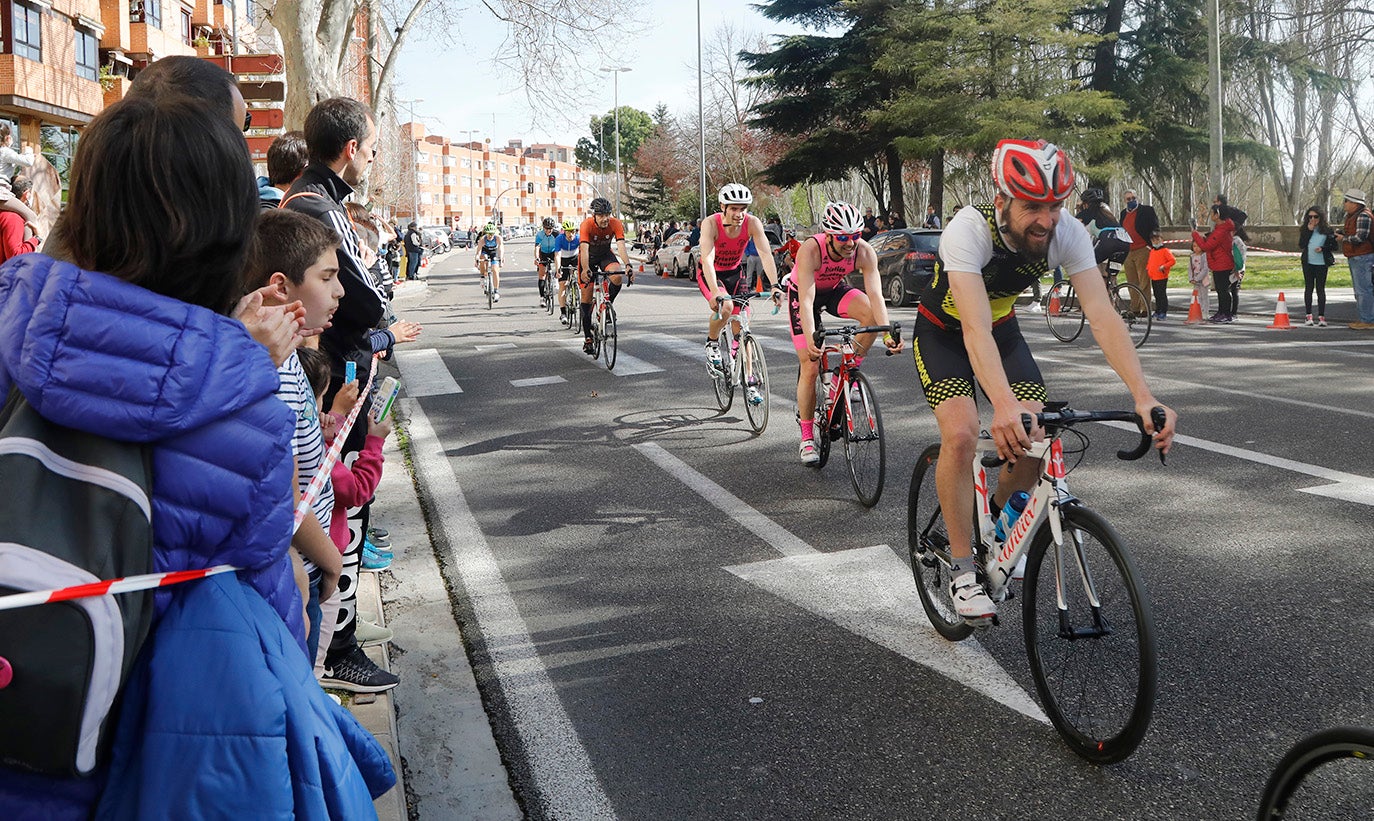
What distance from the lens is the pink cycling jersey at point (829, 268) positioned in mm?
7766

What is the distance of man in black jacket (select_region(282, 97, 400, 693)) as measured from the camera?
13.4 feet

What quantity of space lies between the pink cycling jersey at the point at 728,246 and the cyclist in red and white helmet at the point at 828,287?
173 cm

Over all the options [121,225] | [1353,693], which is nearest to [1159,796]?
[1353,693]

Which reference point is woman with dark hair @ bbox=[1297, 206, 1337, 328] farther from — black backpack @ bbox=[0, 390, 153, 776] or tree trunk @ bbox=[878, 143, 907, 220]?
tree trunk @ bbox=[878, 143, 907, 220]

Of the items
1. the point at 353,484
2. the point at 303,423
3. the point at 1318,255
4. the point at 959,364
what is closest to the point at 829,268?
the point at 959,364

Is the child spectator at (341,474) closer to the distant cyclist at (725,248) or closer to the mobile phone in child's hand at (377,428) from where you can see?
the mobile phone in child's hand at (377,428)

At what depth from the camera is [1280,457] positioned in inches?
304

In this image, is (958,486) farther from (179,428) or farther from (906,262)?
(906,262)

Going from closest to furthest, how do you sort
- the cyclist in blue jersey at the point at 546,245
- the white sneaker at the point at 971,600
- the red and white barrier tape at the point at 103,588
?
the red and white barrier tape at the point at 103,588 → the white sneaker at the point at 971,600 → the cyclist in blue jersey at the point at 546,245

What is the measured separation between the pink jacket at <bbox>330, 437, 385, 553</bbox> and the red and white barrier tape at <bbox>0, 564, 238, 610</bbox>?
6.07 feet

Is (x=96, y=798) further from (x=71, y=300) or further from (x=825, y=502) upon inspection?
(x=825, y=502)

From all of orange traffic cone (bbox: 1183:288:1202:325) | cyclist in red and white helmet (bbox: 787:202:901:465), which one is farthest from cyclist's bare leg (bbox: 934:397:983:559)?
orange traffic cone (bbox: 1183:288:1202:325)

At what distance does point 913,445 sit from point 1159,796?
5238mm

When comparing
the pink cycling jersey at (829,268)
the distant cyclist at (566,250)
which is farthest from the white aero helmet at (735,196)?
the distant cyclist at (566,250)
